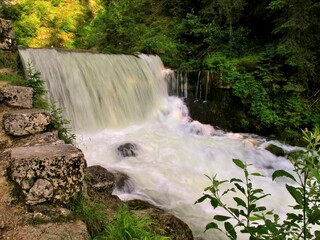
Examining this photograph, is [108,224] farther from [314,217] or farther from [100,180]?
[314,217]

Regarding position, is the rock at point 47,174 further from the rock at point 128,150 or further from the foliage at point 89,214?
the rock at point 128,150

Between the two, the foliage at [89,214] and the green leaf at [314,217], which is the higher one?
the green leaf at [314,217]

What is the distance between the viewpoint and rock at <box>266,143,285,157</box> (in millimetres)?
6896

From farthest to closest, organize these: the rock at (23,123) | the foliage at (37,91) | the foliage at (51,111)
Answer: the foliage at (37,91) < the foliage at (51,111) < the rock at (23,123)

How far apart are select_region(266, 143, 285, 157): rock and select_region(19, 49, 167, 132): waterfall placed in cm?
343

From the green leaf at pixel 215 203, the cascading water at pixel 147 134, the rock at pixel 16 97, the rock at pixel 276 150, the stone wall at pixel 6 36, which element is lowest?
the rock at pixel 276 150

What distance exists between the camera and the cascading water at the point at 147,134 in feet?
15.8

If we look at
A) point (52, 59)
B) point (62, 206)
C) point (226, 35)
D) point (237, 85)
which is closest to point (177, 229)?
point (62, 206)

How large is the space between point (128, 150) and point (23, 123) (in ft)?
8.78

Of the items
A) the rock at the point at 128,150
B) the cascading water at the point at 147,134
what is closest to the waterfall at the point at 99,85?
the cascading water at the point at 147,134

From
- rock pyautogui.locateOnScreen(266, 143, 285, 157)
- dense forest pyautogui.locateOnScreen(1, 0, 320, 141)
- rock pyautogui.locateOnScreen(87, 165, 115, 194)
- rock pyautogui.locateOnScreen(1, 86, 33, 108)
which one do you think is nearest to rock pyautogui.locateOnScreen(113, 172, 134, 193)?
rock pyautogui.locateOnScreen(87, 165, 115, 194)

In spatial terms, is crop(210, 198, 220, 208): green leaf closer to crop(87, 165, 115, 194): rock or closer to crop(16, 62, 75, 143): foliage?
crop(87, 165, 115, 194): rock

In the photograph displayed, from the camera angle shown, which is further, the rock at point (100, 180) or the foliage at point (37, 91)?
the foliage at point (37, 91)

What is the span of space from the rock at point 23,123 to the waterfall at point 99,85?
2798mm
